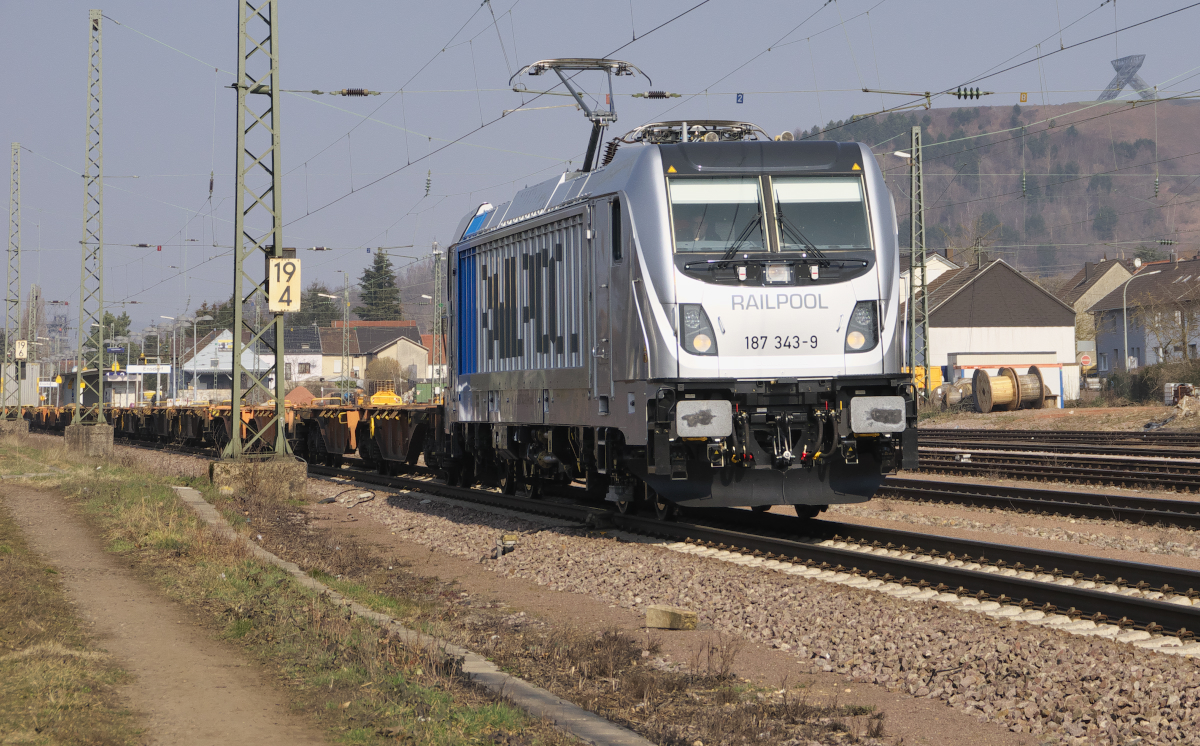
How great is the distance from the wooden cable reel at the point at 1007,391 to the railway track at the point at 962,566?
3294 centimetres

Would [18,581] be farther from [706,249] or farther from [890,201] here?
[890,201]

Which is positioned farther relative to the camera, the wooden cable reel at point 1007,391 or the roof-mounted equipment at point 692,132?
the wooden cable reel at point 1007,391

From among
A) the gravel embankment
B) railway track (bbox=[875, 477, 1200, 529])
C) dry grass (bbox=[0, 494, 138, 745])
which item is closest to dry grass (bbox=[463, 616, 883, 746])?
the gravel embankment

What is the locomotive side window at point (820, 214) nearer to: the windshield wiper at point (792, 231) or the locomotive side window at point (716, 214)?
the windshield wiper at point (792, 231)

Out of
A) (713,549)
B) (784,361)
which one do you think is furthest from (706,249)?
(713,549)

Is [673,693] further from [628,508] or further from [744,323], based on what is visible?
[628,508]

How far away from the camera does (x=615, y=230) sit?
12258 mm

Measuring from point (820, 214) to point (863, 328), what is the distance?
1263 mm

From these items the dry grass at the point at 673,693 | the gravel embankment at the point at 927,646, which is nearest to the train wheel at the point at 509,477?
the gravel embankment at the point at 927,646

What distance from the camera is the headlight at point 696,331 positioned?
1134 centimetres

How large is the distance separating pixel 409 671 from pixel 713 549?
19.3ft

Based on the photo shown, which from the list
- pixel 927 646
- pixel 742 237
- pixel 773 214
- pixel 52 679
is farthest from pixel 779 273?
pixel 52 679

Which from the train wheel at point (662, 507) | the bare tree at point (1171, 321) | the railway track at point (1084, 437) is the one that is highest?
the bare tree at point (1171, 321)

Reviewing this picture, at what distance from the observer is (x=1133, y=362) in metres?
84.8
